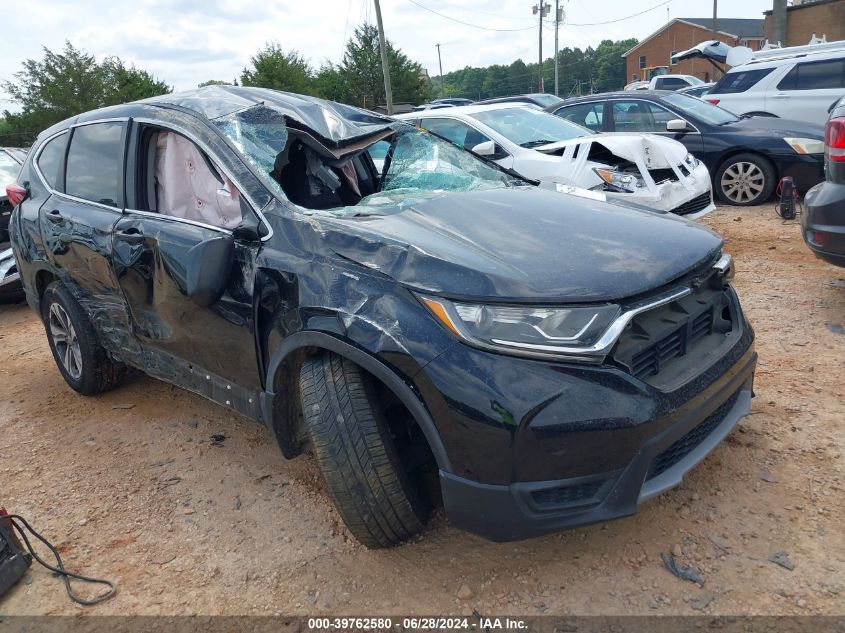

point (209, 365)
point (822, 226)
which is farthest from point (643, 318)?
point (822, 226)

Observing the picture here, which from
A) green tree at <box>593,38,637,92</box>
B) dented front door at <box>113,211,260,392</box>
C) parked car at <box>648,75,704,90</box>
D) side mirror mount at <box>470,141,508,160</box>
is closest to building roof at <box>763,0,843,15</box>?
parked car at <box>648,75,704,90</box>

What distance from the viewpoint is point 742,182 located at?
25.4ft

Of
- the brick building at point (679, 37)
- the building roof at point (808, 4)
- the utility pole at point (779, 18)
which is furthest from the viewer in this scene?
the brick building at point (679, 37)

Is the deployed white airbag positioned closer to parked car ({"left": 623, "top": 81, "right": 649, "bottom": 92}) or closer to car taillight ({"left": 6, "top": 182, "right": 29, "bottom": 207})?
car taillight ({"left": 6, "top": 182, "right": 29, "bottom": 207})

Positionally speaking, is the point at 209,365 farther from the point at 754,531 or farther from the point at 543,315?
the point at 754,531

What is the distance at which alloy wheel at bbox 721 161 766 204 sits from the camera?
300 inches

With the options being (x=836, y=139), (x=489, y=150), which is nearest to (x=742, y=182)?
(x=489, y=150)

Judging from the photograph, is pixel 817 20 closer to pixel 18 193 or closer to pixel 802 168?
pixel 802 168

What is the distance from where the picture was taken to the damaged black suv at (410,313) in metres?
1.99

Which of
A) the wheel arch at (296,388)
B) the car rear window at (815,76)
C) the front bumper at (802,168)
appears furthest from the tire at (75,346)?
the car rear window at (815,76)

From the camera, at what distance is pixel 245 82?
3556 centimetres

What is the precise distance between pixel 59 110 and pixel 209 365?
31.7 m

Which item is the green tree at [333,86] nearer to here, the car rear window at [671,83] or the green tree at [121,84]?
the green tree at [121,84]

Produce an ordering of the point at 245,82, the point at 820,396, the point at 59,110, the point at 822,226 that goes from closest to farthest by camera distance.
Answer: the point at 820,396 < the point at 822,226 < the point at 59,110 < the point at 245,82
